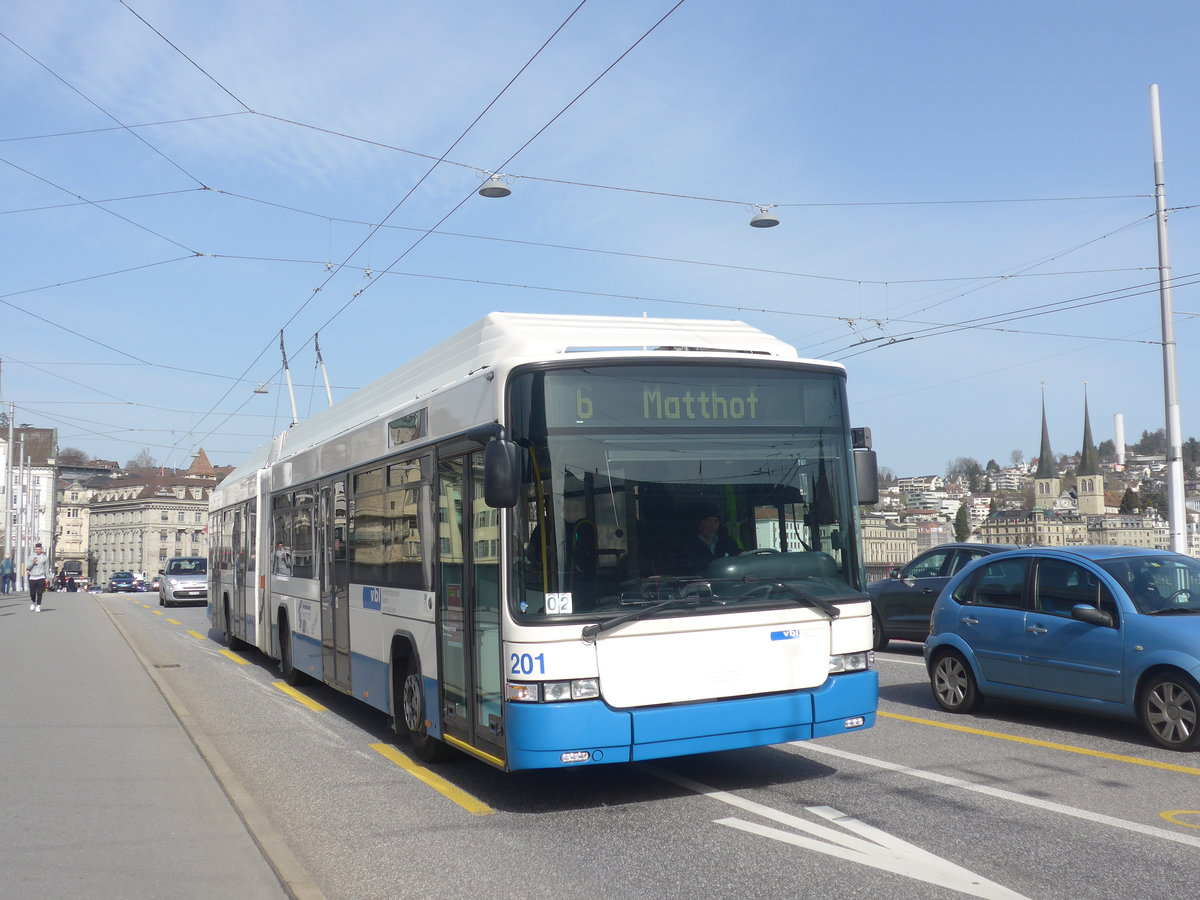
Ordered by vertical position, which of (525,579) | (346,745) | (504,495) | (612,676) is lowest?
(346,745)

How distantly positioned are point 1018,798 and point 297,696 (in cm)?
859

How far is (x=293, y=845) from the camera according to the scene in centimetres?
651

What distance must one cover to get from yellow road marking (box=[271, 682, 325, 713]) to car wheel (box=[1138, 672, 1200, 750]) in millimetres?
7711

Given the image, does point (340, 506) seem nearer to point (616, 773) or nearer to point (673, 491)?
point (616, 773)

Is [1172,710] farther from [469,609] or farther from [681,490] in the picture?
[469,609]

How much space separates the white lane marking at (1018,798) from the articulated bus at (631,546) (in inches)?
28.1

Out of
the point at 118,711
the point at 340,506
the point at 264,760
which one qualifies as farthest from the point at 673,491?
the point at 118,711

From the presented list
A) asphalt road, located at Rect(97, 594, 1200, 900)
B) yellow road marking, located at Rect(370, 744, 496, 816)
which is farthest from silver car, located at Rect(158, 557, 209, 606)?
yellow road marking, located at Rect(370, 744, 496, 816)

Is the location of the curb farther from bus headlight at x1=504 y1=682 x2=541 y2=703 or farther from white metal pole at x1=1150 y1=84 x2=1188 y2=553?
white metal pole at x1=1150 y1=84 x2=1188 y2=553

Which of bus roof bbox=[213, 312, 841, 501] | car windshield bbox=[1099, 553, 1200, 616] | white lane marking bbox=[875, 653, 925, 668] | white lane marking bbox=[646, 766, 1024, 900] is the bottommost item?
white lane marking bbox=[875, 653, 925, 668]

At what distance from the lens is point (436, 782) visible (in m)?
8.16

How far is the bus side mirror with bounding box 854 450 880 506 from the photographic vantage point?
303 inches

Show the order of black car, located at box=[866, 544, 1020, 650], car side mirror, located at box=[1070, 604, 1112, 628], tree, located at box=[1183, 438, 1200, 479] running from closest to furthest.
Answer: car side mirror, located at box=[1070, 604, 1112, 628], black car, located at box=[866, 544, 1020, 650], tree, located at box=[1183, 438, 1200, 479]

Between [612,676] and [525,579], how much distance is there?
738 mm
